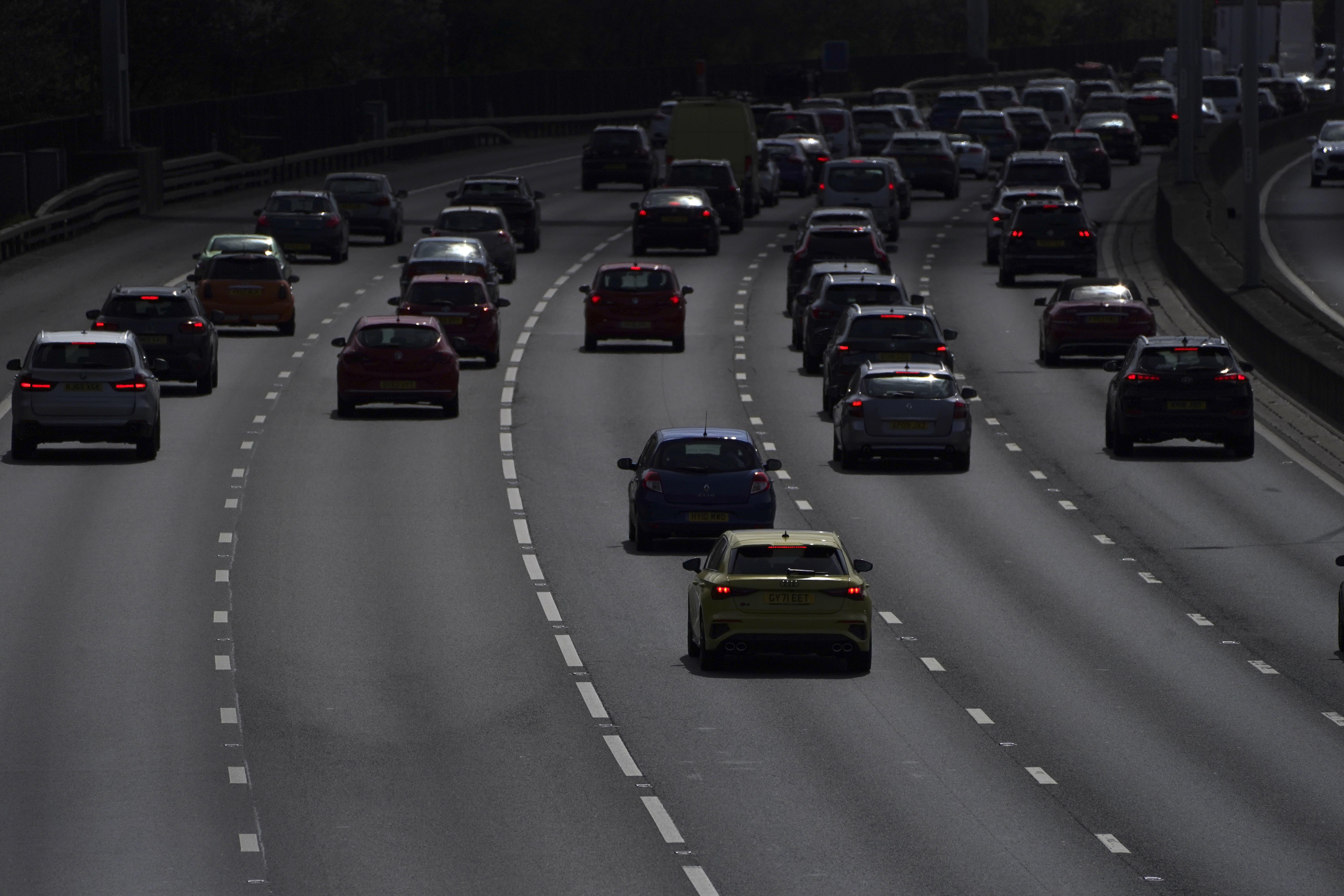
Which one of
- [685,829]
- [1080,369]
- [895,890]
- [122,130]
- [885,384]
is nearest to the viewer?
[895,890]

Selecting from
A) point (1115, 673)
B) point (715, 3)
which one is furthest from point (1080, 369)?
point (715, 3)

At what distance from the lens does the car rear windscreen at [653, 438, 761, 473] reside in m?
28.8

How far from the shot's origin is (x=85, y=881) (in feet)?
50.4

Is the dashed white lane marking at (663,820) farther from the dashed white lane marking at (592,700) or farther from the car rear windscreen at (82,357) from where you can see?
the car rear windscreen at (82,357)

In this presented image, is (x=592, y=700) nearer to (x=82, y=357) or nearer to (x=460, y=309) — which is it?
(x=82, y=357)

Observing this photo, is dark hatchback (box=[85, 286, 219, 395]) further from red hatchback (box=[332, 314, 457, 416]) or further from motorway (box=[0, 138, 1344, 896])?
red hatchback (box=[332, 314, 457, 416])

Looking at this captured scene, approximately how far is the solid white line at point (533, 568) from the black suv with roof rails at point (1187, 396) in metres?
10.6

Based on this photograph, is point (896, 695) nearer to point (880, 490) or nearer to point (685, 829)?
point (685, 829)

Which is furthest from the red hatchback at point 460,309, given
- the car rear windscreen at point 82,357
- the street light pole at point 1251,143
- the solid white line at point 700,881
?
the solid white line at point 700,881

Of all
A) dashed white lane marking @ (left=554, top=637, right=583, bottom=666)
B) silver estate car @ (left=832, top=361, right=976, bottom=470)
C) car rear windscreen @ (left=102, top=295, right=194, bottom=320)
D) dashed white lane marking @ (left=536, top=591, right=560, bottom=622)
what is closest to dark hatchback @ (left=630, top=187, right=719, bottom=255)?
car rear windscreen @ (left=102, top=295, right=194, bottom=320)

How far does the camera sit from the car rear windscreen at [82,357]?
112 feet

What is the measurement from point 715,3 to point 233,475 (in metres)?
109

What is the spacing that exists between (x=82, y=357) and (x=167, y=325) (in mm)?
5757

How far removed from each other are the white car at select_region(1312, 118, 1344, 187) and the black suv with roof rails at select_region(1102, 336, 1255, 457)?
43.0 m
